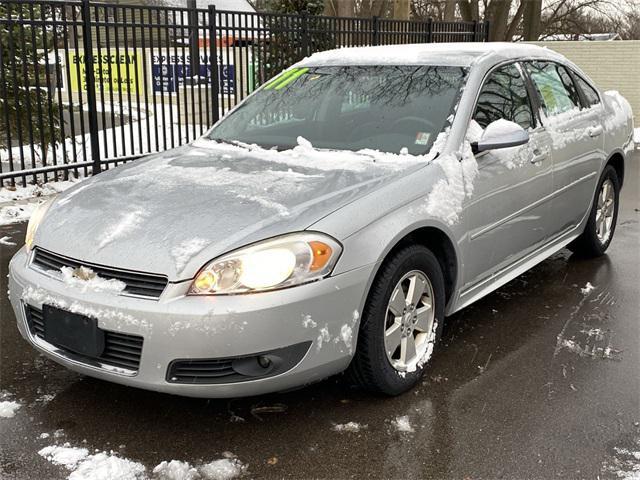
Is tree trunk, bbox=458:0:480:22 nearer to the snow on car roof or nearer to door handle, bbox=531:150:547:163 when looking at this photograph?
the snow on car roof

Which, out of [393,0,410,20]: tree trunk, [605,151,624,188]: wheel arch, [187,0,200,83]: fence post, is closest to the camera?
[605,151,624,188]: wheel arch

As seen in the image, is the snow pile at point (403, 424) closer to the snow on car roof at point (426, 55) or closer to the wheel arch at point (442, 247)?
the wheel arch at point (442, 247)

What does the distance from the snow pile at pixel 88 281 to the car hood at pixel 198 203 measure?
0.20 feet

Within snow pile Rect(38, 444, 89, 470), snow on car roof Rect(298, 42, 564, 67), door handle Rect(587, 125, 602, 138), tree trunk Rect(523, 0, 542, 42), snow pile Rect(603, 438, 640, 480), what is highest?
tree trunk Rect(523, 0, 542, 42)

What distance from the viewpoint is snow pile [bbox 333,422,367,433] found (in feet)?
10.1

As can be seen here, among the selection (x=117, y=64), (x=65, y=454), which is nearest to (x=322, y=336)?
(x=65, y=454)

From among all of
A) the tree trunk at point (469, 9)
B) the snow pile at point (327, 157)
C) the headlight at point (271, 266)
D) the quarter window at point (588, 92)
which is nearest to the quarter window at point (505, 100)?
the snow pile at point (327, 157)

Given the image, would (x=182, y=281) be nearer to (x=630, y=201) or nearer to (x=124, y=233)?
(x=124, y=233)

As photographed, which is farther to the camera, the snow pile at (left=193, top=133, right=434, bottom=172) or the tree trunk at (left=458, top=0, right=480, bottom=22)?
the tree trunk at (left=458, top=0, right=480, bottom=22)

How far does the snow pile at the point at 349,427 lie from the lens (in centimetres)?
309

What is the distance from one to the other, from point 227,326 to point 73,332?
2.31ft

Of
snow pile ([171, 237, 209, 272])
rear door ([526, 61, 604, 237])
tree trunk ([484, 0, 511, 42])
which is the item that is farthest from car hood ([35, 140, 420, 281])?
tree trunk ([484, 0, 511, 42])

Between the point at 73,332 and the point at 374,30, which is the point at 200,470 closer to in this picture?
the point at 73,332

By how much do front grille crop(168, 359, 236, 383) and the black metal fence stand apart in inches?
230
